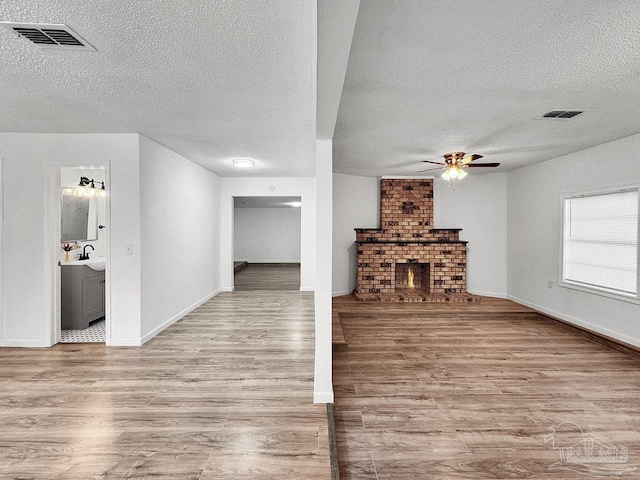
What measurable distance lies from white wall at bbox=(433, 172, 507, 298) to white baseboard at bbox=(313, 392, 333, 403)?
5.19 metres

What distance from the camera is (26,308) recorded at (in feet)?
12.4

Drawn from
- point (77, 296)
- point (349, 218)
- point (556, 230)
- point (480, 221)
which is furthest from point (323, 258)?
point (480, 221)

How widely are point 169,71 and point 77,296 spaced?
11.5 feet

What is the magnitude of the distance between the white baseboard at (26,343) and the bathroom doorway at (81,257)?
0.33 ft

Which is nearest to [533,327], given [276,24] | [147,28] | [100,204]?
[276,24]

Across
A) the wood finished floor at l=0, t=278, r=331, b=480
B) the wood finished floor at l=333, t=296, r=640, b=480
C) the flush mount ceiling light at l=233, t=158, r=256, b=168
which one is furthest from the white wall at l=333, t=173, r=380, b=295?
the wood finished floor at l=0, t=278, r=331, b=480

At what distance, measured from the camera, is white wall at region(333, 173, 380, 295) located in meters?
6.94

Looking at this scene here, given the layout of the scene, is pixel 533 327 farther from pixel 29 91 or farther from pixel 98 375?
pixel 29 91

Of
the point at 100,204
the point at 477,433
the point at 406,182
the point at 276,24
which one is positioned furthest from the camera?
the point at 406,182

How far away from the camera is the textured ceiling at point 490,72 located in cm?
171

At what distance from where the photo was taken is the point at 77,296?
14.3 ft

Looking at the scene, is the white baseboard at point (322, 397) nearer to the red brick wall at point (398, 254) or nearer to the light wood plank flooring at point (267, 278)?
the red brick wall at point (398, 254)

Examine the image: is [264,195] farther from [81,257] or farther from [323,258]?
[323,258]

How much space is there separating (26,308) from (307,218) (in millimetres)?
4630
